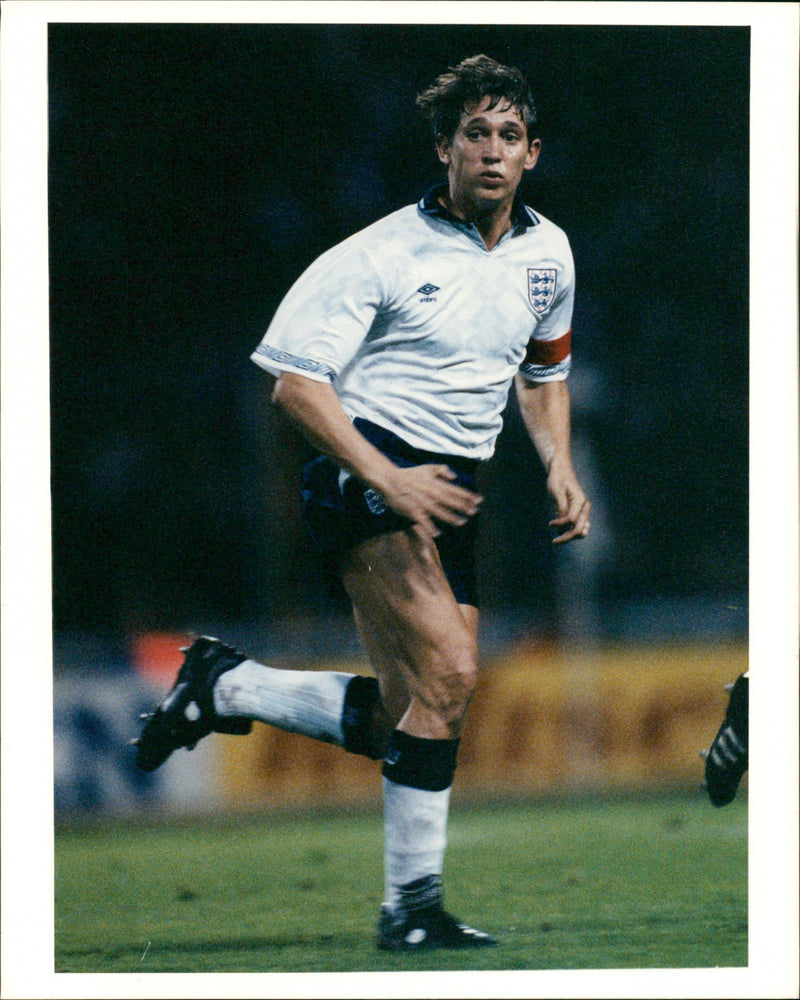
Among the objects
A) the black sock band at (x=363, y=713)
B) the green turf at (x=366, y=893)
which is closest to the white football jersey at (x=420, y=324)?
the black sock band at (x=363, y=713)

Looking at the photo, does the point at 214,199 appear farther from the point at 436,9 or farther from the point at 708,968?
the point at 708,968

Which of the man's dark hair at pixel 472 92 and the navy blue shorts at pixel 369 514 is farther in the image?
the man's dark hair at pixel 472 92

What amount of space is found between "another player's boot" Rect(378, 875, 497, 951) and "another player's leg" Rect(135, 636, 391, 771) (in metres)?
0.49

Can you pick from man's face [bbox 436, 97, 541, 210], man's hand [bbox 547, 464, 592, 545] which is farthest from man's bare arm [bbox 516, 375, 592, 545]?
man's face [bbox 436, 97, 541, 210]

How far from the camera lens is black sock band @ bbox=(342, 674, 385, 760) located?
5062 mm

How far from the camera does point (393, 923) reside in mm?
4984

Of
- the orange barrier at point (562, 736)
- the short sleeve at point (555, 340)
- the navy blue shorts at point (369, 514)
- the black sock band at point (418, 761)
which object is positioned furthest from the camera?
the orange barrier at point (562, 736)

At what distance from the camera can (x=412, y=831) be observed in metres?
4.96

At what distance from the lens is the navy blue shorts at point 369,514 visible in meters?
5.02

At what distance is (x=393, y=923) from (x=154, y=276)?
2468mm

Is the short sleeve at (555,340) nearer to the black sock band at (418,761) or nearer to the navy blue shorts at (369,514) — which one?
the navy blue shorts at (369,514)

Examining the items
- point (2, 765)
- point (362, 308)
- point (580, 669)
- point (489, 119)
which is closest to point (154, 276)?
point (362, 308)

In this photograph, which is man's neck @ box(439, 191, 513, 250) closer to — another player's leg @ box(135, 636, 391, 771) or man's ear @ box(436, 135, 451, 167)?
man's ear @ box(436, 135, 451, 167)

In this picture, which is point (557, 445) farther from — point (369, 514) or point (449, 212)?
point (449, 212)
